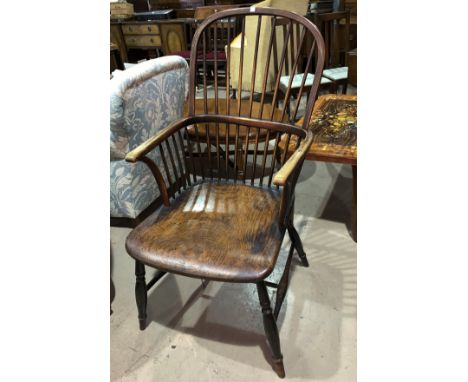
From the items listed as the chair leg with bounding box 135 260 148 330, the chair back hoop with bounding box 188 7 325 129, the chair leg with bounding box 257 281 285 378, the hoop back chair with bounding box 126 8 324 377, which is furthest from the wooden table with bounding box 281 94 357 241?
the chair leg with bounding box 135 260 148 330

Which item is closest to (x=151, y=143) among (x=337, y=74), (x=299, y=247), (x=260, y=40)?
(x=299, y=247)

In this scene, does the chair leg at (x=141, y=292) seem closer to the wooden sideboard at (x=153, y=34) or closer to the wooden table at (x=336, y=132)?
the wooden table at (x=336, y=132)

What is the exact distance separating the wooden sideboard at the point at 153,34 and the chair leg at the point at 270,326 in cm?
412

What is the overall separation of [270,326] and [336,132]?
94cm

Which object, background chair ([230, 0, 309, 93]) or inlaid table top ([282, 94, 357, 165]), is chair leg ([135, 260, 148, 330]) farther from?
background chair ([230, 0, 309, 93])

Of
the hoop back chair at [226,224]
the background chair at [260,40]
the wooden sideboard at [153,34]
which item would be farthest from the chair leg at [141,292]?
the wooden sideboard at [153,34]

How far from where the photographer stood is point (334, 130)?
167 centimetres

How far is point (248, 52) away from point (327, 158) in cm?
200

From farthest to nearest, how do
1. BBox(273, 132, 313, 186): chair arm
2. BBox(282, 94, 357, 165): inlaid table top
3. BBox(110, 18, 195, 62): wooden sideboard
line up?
BBox(110, 18, 195, 62): wooden sideboard, BBox(282, 94, 357, 165): inlaid table top, BBox(273, 132, 313, 186): chair arm

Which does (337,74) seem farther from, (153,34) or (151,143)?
(153,34)

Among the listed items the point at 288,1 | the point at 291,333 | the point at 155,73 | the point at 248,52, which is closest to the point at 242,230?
the point at 291,333

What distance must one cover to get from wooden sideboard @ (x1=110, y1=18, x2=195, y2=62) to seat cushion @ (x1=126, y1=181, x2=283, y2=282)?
3.74 m

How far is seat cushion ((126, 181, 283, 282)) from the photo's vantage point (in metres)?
1.04

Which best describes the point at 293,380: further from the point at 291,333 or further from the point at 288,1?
the point at 288,1
